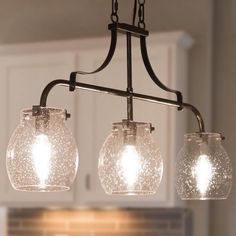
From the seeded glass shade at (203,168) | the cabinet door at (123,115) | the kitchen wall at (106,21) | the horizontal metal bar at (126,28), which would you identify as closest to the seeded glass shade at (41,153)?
the horizontal metal bar at (126,28)

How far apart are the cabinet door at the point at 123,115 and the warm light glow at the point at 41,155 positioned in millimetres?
2007

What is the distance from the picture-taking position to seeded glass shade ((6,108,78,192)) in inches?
77.2

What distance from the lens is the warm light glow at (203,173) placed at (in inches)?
91.1

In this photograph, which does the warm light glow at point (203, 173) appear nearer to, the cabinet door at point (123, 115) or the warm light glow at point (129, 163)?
the warm light glow at point (129, 163)

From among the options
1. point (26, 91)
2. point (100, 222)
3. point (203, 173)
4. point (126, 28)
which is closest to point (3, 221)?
point (100, 222)

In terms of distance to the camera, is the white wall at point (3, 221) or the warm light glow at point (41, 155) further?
the white wall at point (3, 221)

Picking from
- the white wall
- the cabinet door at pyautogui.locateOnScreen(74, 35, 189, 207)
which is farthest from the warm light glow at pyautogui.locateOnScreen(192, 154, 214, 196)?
the white wall

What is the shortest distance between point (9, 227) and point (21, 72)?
3.60 ft

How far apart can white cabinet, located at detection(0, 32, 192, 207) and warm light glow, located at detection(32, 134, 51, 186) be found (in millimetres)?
2011

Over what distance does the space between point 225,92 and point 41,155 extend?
2.43 m

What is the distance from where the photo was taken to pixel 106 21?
4.46m

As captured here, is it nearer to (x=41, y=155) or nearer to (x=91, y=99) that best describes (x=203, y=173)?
(x=41, y=155)

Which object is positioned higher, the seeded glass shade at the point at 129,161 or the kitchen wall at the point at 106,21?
the kitchen wall at the point at 106,21

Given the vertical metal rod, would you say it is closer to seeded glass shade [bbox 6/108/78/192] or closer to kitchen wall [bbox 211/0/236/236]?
seeded glass shade [bbox 6/108/78/192]
